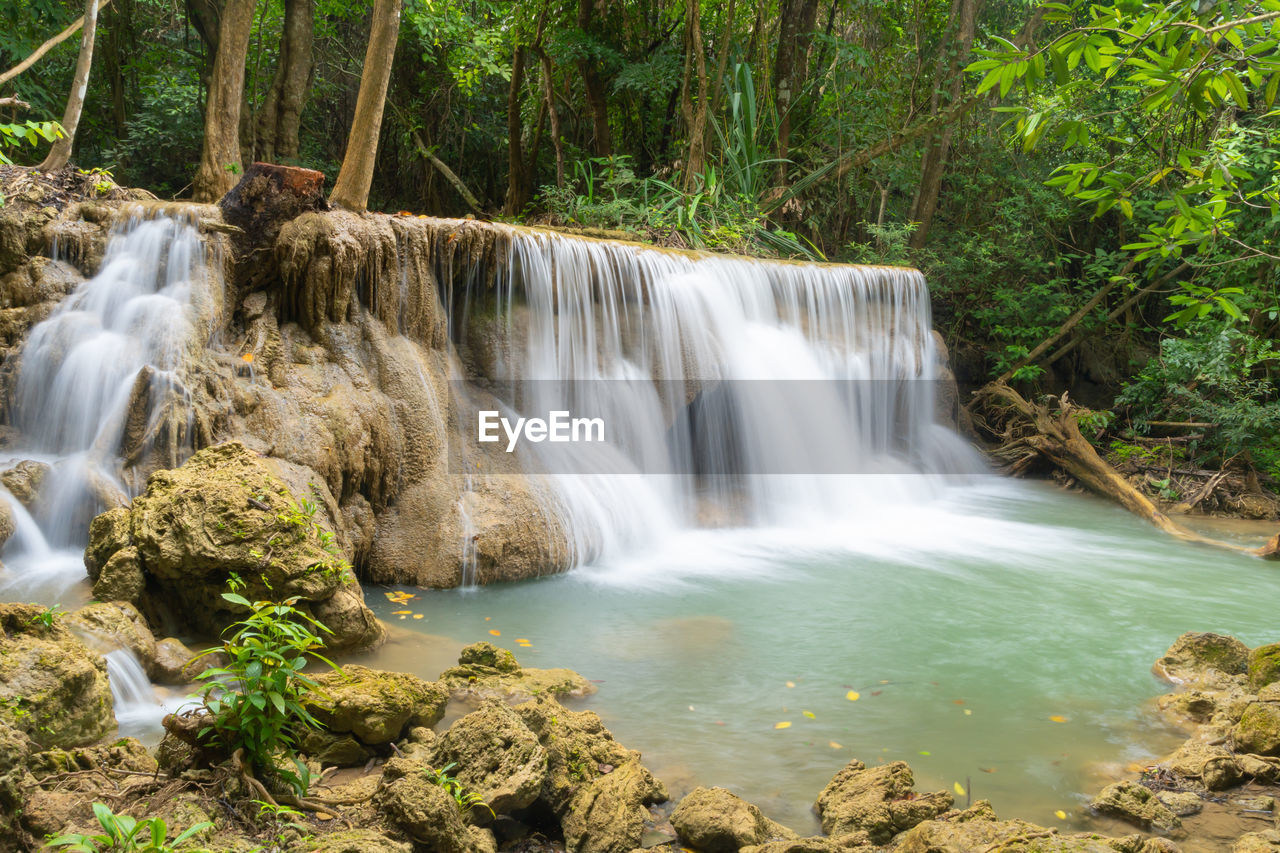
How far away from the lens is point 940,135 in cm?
1438

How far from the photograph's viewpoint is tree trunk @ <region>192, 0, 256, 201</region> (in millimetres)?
9008

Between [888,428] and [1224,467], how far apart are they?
4.20 meters

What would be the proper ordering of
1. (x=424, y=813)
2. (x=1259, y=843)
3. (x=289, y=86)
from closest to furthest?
(x=424, y=813), (x=1259, y=843), (x=289, y=86)

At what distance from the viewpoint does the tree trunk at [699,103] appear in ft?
39.5

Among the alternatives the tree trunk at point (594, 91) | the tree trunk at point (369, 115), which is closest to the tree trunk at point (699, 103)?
the tree trunk at point (594, 91)

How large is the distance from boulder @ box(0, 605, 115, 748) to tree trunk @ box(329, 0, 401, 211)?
17.2 feet

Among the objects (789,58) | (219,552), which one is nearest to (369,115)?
(219,552)

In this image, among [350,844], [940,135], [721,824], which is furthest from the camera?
[940,135]

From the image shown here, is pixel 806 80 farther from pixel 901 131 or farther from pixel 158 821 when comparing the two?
pixel 158 821

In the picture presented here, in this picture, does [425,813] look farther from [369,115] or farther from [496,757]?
[369,115]

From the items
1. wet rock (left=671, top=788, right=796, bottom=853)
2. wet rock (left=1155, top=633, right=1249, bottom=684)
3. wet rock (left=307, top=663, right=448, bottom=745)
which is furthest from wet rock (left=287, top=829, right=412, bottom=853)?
wet rock (left=1155, top=633, right=1249, bottom=684)

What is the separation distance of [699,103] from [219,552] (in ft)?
32.4

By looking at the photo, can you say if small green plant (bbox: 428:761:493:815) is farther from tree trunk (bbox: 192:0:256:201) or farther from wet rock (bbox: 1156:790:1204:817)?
tree trunk (bbox: 192:0:256:201)

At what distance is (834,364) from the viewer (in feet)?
35.9
